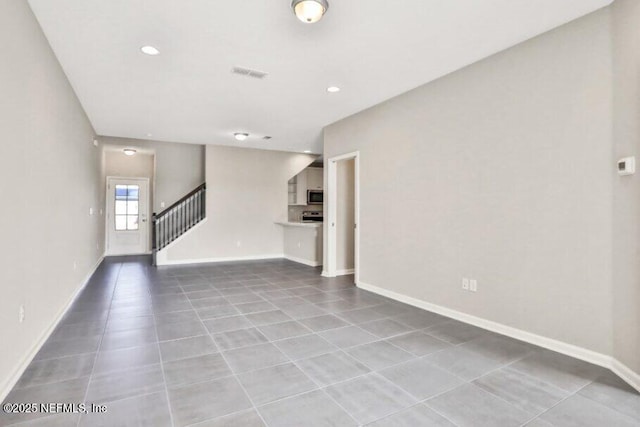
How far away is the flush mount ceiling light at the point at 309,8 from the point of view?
235 centimetres

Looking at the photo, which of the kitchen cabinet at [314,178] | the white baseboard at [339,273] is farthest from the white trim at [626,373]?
the kitchen cabinet at [314,178]

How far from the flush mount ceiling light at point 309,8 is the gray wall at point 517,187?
1954 millimetres

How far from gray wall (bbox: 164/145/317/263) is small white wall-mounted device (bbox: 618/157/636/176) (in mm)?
7159

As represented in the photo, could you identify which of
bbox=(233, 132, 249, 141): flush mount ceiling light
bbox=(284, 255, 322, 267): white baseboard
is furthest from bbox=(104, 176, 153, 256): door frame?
bbox=(284, 255, 322, 267): white baseboard

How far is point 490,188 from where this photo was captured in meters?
3.35

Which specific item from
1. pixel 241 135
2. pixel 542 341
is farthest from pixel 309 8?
pixel 241 135

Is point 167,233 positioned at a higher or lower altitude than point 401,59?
lower

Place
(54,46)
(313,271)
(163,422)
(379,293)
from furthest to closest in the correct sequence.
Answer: (313,271) < (379,293) < (54,46) < (163,422)

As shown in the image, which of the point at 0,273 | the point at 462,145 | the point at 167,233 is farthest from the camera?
the point at 167,233

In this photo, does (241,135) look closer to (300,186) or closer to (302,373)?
(300,186)

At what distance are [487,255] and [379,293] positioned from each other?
183 centimetres

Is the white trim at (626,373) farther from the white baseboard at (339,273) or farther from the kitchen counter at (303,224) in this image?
the kitchen counter at (303,224)

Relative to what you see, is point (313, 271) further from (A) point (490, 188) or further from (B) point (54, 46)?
(B) point (54, 46)

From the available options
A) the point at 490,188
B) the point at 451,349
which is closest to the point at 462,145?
the point at 490,188
